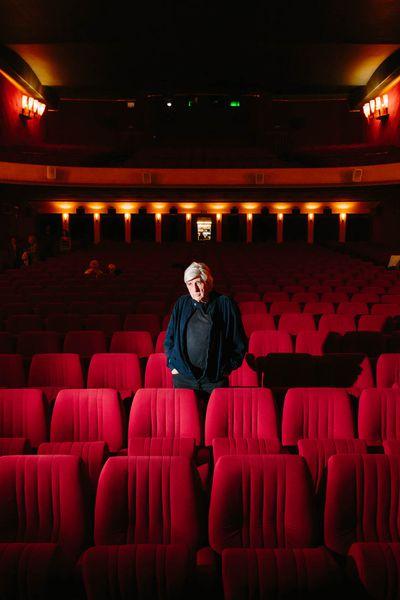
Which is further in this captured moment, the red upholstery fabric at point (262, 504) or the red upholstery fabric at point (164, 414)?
the red upholstery fabric at point (164, 414)

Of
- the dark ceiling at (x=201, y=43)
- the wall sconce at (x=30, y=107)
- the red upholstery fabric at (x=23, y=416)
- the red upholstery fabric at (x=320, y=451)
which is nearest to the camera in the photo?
the red upholstery fabric at (x=320, y=451)

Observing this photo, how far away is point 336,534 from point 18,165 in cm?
1804

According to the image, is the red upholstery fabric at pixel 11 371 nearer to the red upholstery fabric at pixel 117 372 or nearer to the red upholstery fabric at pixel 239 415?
the red upholstery fabric at pixel 117 372

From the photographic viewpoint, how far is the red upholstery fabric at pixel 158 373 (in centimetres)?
438

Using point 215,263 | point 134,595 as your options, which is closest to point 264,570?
point 134,595

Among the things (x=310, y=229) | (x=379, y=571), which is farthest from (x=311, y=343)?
(x=310, y=229)

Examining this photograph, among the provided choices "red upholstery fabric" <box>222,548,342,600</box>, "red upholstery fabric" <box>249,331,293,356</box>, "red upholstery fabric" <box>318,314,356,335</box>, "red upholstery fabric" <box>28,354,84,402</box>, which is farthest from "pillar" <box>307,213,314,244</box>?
"red upholstery fabric" <box>222,548,342,600</box>

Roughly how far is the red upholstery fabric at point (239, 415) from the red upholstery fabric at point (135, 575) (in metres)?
1.47

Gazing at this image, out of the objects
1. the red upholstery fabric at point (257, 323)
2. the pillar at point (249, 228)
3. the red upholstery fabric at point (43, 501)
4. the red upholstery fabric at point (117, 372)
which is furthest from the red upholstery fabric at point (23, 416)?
the pillar at point (249, 228)

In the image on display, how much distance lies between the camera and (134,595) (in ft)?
6.01

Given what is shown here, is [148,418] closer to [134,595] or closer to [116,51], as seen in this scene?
[134,595]

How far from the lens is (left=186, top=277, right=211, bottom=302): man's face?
10.5ft

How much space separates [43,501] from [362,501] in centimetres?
156

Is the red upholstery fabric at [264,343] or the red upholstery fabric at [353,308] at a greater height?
the red upholstery fabric at [353,308]
